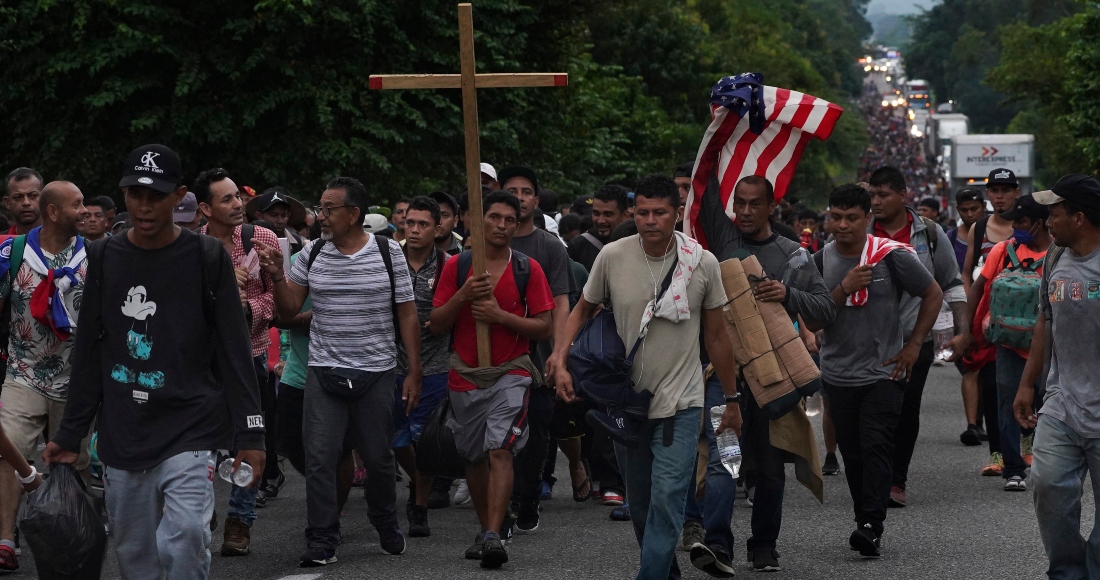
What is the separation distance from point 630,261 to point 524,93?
15120 millimetres

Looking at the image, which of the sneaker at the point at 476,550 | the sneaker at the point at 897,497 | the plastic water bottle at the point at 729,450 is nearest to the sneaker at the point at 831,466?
the sneaker at the point at 897,497

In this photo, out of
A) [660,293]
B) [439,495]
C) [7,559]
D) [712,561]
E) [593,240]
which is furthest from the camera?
[593,240]

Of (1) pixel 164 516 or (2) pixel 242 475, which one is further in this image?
(2) pixel 242 475

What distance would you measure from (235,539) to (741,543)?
110 inches

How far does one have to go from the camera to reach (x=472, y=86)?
8266mm

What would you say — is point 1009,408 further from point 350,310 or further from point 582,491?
point 350,310

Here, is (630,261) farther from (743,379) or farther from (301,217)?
(301,217)

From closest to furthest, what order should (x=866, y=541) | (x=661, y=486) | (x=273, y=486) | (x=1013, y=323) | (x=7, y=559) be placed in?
(x=661, y=486), (x=7, y=559), (x=866, y=541), (x=1013, y=323), (x=273, y=486)

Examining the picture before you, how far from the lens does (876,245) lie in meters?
8.89

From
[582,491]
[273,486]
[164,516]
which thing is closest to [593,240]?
[582,491]

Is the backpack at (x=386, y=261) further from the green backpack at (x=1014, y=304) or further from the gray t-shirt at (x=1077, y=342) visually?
the green backpack at (x=1014, y=304)

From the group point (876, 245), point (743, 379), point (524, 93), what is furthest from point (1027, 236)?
point (524, 93)

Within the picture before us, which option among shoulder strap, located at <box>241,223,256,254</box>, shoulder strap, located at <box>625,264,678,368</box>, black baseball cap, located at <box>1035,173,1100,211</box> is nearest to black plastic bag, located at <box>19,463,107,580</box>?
shoulder strap, located at <box>625,264,678,368</box>

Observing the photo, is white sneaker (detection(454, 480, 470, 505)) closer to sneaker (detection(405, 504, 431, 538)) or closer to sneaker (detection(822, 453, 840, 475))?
sneaker (detection(405, 504, 431, 538))
